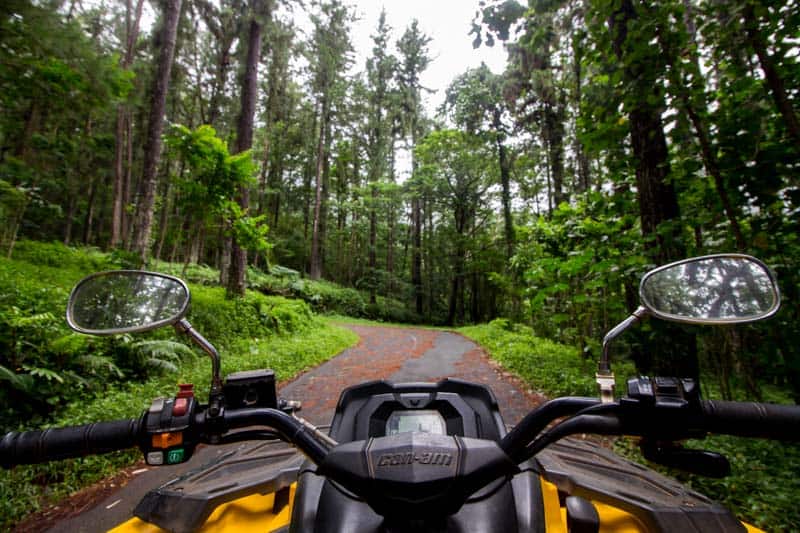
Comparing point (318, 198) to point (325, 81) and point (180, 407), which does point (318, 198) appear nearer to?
point (325, 81)

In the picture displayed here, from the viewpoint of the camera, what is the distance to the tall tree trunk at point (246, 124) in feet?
34.6

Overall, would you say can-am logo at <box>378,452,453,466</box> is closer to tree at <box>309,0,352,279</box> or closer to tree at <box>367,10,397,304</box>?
tree at <box>309,0,352,279</box>

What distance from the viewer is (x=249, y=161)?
8.81 metres

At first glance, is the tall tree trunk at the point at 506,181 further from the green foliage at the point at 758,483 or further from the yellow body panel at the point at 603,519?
the yellow body panel at the point at 603,519

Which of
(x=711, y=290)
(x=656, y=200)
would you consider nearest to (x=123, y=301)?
(x=711, y=290)

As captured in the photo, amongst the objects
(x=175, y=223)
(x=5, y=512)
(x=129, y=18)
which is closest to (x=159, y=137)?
(x=175, y=223)

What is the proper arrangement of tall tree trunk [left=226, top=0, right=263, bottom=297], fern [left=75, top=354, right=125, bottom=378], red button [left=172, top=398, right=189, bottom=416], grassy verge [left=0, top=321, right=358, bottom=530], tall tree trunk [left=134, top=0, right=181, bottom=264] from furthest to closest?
tall tree trunk [left=226, top=0, right=263, bottom=297]
tall tree trunk [left=134, top=0, right=181, bottom=264]
fern [left=75, top=354, right=125, bottom=378]
grassy verge [left=0, top=321, right=358, bottom=530]
red button [left=172, top=398, right=189, bottom=416]

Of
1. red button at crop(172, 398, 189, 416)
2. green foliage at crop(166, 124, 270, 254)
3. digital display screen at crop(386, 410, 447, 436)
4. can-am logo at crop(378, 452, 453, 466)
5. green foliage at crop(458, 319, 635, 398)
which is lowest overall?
green foliage at crop(458, 319, 635, 398)

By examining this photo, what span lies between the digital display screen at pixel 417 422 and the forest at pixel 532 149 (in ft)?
11.5

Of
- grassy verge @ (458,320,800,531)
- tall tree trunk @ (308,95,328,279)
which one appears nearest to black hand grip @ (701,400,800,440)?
grassy verge @ (458,320,800,531)

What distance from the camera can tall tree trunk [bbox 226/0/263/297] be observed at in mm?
10555

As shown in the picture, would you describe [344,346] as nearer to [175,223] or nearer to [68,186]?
[175,223]

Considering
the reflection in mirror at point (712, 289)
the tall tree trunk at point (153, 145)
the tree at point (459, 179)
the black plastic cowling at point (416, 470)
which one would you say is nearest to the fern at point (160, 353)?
the tall tree trunk at point (153, 145)

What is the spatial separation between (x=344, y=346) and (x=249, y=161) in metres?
6.10
